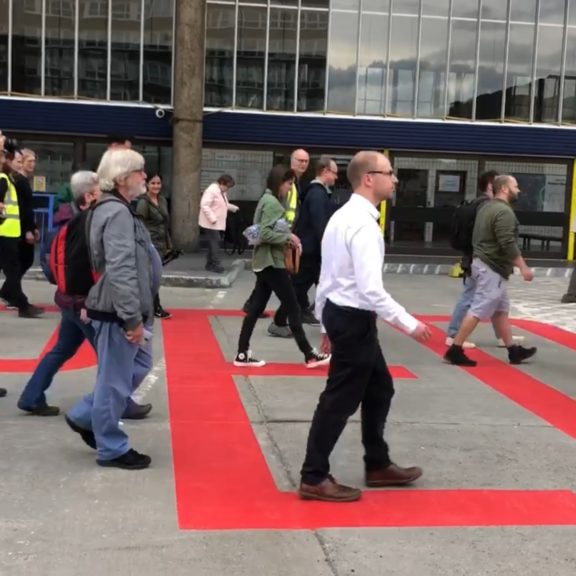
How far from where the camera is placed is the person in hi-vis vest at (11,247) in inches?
356

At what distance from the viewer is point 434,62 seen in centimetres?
1967

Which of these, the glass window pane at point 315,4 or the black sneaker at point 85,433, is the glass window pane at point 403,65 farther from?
the black sneaker at point 85,433

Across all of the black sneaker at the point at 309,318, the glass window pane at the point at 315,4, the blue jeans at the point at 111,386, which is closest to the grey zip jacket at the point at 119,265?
the blue jeans at the point at 111,386

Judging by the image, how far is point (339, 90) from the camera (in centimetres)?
1947

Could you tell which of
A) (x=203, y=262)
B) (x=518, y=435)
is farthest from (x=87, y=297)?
(x=203, y=262)

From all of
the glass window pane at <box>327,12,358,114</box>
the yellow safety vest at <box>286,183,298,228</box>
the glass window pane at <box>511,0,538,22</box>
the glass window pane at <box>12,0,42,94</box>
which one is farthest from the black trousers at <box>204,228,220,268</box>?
the glass window pane at <box>511,0,538,22</box>

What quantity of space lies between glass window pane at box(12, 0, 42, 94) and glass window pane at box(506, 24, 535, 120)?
36.6 ft

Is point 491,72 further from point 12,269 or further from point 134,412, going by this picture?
point 134,412

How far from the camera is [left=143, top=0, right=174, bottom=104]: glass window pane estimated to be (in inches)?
746

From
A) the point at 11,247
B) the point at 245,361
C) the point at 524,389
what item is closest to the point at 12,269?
the point at 11,247

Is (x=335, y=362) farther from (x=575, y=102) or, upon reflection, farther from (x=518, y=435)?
(x=575, y=102)

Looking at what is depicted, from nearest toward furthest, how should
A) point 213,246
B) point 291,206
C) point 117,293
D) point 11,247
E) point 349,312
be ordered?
point 349,312, point 117,293, point 291,206, point 11,247, point 213,246

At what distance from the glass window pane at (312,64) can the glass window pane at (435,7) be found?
94.3 inches

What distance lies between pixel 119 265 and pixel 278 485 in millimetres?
1488
